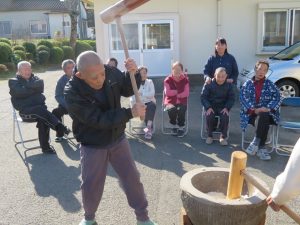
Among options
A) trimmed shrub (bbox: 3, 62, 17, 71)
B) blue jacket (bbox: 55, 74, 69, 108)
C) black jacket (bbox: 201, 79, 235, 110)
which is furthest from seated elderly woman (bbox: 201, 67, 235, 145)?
trimmed shrub (bbox: 3, 62, 17, 71)

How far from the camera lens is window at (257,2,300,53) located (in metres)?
11.9

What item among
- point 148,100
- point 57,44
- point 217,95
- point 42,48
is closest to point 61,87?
point 148,100

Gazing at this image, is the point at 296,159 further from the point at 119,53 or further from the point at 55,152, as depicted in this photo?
the point at 119,53

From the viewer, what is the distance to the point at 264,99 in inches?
229

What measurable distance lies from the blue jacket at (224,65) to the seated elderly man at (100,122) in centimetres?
400

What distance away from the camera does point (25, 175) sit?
16.8 ft

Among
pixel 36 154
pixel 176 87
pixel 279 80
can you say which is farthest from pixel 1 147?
pixel 279 80

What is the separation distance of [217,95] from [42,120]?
2.94 m

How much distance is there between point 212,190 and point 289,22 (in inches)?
397

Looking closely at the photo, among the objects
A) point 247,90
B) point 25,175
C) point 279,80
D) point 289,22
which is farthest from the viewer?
point 289,22

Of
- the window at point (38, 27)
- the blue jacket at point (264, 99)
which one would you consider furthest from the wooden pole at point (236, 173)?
the window at point (38, 27)

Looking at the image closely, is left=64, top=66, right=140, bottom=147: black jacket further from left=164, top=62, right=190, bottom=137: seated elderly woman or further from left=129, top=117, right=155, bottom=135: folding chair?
left=129, top=117, right=155, bottom=135: folding chair

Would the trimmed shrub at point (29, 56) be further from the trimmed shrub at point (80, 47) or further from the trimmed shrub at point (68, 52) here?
the trimmed shrub at point (80, 47)

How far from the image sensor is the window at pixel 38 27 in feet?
151
